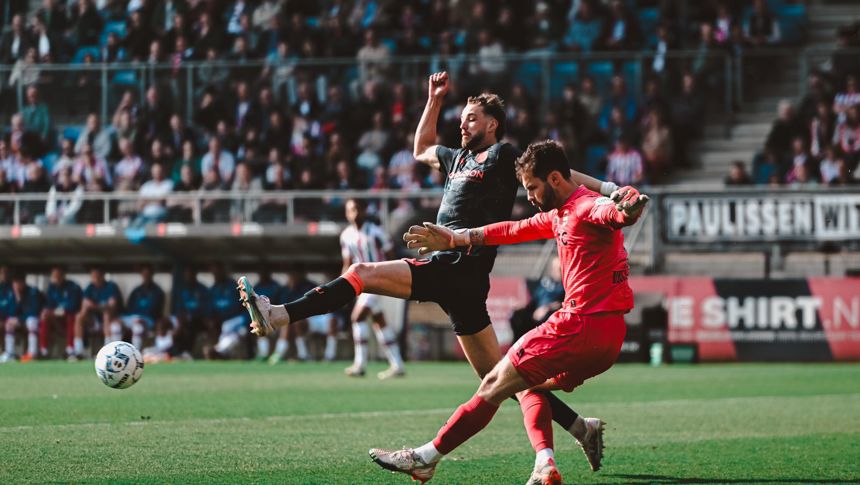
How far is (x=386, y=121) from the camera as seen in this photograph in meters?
23.2

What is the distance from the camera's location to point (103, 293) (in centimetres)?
2238

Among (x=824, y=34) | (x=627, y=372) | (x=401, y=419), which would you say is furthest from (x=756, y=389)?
(x=824, y=34)

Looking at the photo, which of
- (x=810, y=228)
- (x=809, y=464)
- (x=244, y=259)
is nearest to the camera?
(x=809, y=464)

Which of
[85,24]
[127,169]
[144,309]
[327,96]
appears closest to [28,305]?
[144,309]

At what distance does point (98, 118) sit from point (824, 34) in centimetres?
1408

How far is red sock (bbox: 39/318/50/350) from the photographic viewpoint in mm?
22203

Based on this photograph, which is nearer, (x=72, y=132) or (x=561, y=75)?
(x=561, y=75)

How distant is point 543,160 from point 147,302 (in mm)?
16334

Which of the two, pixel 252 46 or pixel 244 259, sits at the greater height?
pixel 252 46

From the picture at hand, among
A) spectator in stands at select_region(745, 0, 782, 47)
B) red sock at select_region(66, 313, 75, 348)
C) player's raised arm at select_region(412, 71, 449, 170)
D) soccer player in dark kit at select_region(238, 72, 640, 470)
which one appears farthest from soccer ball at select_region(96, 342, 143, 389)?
spectator in stands at select_region(745, 0, 782, 47)

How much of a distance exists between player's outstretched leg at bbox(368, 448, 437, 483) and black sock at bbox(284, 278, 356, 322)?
102cm

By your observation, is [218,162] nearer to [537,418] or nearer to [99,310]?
[99,310]

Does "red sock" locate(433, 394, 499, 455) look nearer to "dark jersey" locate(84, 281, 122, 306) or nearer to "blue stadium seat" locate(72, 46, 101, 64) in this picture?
"dark jersey" locate(84, 281, 122, 306)

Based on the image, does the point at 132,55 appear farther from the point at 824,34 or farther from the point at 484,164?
the point at 484,164
